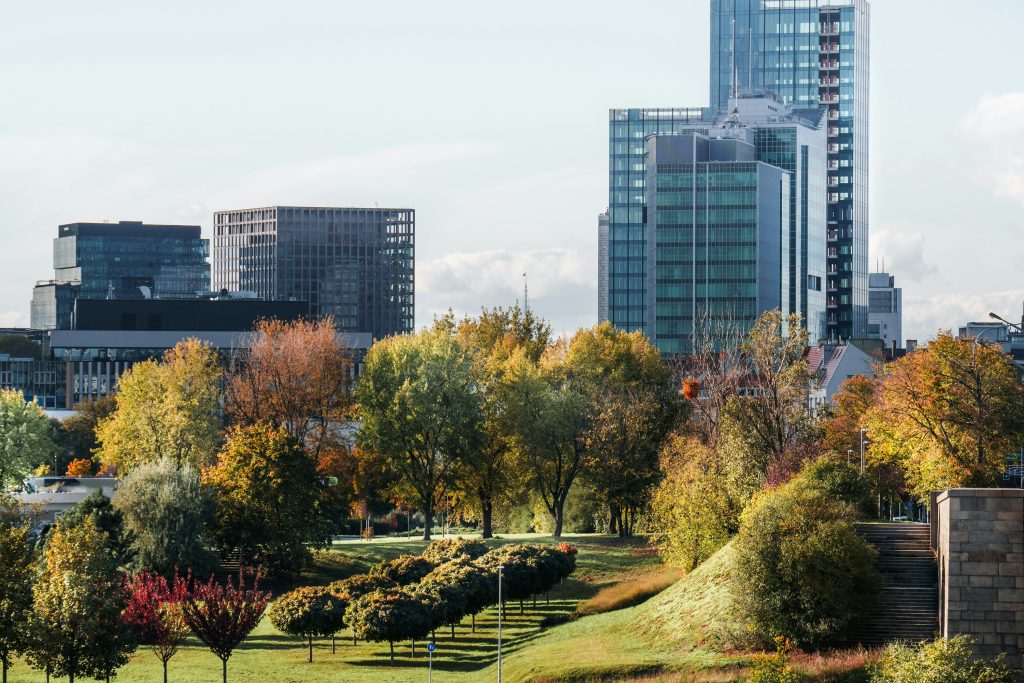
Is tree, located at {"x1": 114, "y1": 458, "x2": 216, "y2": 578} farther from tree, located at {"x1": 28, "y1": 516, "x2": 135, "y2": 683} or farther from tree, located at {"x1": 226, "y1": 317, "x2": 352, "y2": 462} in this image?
tree, located at {"x1": 226, "y1": 317, "x2": 352, "y2": 462}

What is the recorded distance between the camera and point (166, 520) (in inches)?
3745

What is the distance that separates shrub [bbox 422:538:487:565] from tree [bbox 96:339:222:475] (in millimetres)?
27479

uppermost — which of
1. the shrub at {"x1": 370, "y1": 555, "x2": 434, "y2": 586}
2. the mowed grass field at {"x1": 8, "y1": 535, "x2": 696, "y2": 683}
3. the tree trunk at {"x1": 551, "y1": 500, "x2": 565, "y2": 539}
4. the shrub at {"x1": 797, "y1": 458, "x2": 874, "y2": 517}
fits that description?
the shrub at {"x1": 797, "y1": 458, "x2": 874, "y2": 517}

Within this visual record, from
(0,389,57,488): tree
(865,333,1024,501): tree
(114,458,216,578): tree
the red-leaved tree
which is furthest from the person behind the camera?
(0,389,57,488): tree

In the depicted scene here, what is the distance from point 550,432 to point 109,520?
3502cm

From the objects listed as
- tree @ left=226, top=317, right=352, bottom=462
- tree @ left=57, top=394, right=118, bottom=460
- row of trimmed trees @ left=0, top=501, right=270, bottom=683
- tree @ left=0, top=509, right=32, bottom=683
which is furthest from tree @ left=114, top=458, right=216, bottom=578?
tree @ left=57, top=394, right=118, bottom=460

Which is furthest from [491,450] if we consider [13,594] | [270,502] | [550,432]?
[13,594]

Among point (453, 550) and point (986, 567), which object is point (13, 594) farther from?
point (986, 567)

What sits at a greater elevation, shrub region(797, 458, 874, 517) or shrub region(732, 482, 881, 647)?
shrub region(797, 458, 874, 517)

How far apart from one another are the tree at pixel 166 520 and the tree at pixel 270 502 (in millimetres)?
3399

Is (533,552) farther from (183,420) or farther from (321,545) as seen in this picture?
(183,420)

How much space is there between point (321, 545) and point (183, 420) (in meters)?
23.1

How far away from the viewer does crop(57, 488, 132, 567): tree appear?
93625 mm

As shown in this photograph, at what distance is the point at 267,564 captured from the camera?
101 metres
